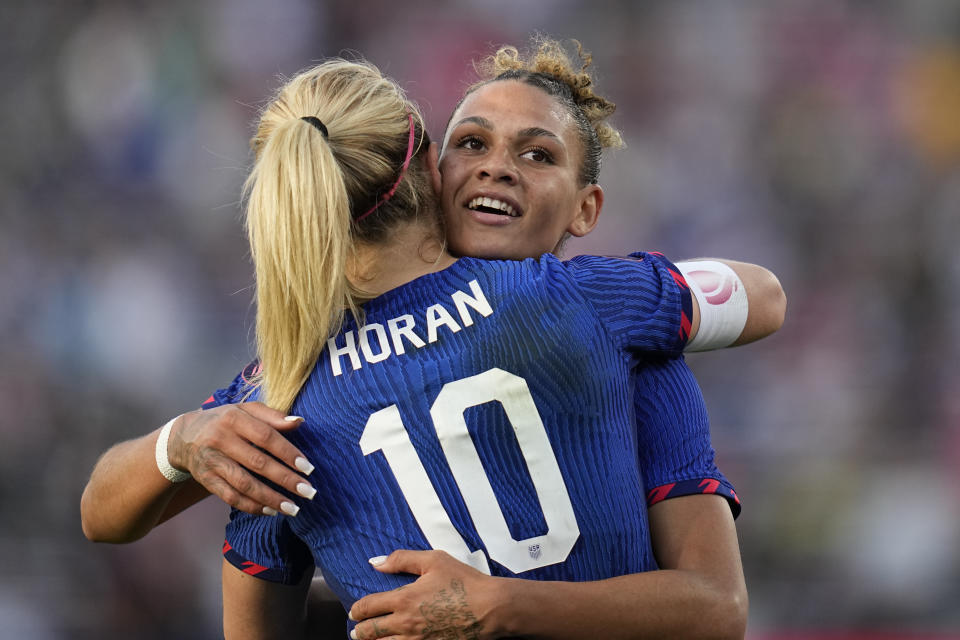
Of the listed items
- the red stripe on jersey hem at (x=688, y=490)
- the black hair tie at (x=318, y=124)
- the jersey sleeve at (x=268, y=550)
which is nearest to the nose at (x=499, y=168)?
the black hair tie at (x=318, y=124)

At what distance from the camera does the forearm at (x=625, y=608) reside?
1.83 meters

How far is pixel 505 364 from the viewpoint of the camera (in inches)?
75.4

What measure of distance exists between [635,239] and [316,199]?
4936 mm

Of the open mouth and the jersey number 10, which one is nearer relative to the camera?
Answer: the jersey number 10

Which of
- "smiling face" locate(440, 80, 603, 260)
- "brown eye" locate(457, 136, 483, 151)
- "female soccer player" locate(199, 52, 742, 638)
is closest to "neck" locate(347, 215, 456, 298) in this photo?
"female soccer player" locate(199, 52, 742, 638)

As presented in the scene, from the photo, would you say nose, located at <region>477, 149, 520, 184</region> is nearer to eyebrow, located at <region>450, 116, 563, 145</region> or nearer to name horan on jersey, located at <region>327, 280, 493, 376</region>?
eyebrow, located at <region>450, 116, 563, 145</region>

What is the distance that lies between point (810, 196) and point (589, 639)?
539 centimetres

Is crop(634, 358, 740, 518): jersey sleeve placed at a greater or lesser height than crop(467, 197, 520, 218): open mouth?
lesser

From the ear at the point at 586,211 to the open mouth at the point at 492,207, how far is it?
0.26 meters

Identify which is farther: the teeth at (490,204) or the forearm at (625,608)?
the teeth at (490,204)

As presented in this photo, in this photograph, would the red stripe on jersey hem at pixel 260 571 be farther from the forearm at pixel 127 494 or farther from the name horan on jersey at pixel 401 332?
the name horan on jersey at pixel 401 332

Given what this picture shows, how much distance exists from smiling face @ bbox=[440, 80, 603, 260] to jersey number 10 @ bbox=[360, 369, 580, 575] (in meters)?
0.77

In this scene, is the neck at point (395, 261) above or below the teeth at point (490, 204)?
below

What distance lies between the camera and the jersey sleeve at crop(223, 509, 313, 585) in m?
2.35
